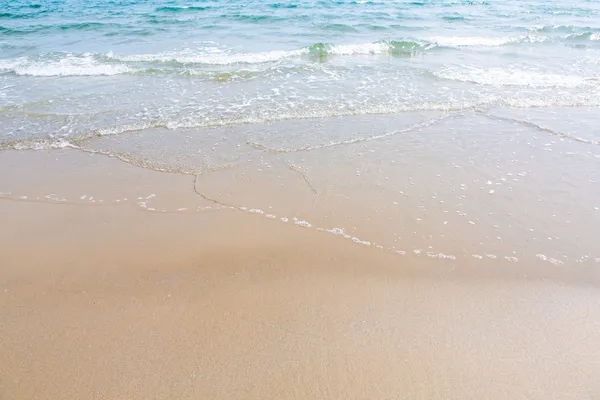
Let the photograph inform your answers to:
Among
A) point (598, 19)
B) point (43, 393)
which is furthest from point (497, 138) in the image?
point (598, 19)

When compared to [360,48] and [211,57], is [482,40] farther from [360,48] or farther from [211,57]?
[211,57]

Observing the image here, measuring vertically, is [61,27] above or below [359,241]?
above

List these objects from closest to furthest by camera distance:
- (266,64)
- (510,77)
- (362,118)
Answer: (362,118)
(510,77)
(266,64)

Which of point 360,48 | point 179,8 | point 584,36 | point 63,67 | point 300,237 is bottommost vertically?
point 300,237

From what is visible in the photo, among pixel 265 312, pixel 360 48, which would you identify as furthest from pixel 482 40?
pixel 265 312

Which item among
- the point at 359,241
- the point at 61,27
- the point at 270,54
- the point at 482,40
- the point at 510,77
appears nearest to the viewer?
the point at 359,241

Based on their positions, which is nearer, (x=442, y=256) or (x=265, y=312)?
(x=265, y=312)

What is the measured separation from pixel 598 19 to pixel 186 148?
21.6 metres

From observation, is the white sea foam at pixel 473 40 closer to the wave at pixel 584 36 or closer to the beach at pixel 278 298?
the wave at pixel 584 36

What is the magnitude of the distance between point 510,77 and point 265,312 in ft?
31.1

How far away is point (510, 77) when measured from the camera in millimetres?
10094

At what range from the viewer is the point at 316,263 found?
390cm

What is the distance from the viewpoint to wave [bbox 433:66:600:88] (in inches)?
376

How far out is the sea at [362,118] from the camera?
4.64 metres
